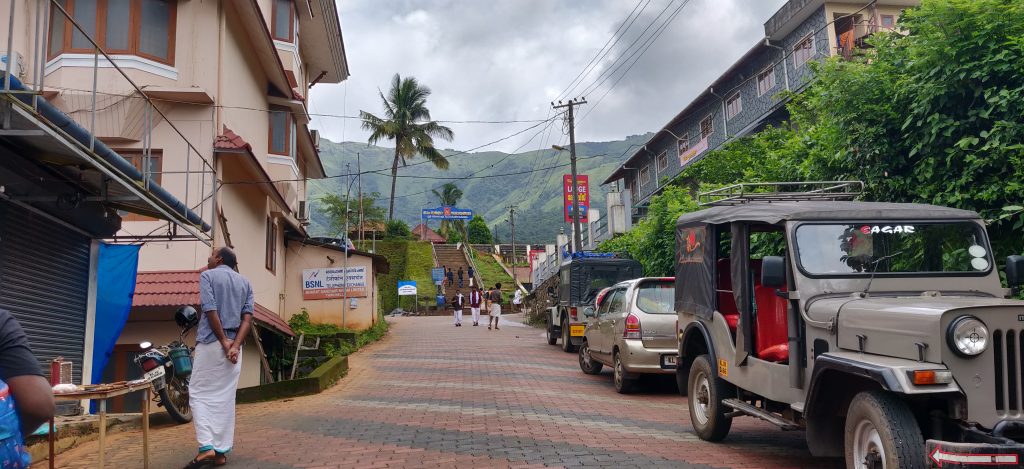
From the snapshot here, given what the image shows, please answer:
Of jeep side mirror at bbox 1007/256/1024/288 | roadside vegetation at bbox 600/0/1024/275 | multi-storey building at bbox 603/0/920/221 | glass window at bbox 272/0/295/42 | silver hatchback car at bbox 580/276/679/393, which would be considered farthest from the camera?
multi-storey building at bbox 603/0/920/221

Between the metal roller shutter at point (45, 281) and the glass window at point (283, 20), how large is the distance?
11.9 meters

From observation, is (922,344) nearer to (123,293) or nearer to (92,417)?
(92,417)

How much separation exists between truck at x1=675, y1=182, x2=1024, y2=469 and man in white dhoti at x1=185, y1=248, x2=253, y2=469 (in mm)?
4333

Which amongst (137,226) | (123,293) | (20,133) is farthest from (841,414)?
(137,226)

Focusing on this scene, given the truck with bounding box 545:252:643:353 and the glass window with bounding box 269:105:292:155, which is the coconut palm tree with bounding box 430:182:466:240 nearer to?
the glass window with bounding box 269:105:292:155

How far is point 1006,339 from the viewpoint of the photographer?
13.8 ft

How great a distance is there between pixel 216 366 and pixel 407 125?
1935 inches

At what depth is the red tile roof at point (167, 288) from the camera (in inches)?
477

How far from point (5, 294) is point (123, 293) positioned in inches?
103

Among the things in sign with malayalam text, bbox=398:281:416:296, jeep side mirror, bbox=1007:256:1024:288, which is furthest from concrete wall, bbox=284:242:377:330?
jeep side mirror, bbox=1007:256:1024:288

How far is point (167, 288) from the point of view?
12.5 meters

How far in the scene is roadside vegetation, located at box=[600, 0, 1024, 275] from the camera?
723cm

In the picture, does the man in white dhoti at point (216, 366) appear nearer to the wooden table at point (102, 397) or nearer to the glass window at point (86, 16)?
the wooden table at point (102, 397)

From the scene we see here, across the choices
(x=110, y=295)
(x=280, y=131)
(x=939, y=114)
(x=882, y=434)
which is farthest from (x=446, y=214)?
(x=882, y=434)
